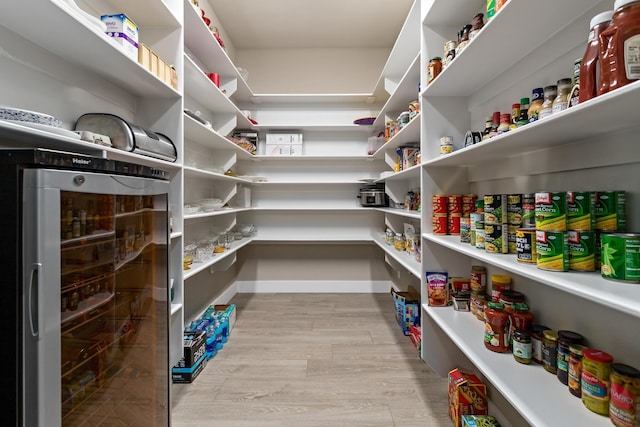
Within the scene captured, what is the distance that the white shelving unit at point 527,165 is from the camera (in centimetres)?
78

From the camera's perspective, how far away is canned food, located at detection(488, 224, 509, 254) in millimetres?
1137

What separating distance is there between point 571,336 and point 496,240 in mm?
382

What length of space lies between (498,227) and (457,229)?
19.8 inches

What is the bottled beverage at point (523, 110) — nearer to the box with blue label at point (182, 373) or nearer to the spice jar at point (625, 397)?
the spice jar at point (625, 397)

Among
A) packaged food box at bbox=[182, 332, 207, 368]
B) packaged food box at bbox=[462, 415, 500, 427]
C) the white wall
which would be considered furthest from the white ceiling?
packaged food box at bbox=[462, 415, 500, 427]

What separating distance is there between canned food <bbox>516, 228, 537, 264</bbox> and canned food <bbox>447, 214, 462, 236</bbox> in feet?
2.14

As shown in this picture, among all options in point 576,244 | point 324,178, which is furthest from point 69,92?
point 324,178

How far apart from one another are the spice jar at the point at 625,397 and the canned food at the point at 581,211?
38 cm

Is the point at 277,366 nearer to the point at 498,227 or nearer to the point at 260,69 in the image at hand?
the point at 498,227

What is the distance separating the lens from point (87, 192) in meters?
0.79

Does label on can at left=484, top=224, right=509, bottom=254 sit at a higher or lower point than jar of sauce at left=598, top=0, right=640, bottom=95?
lower

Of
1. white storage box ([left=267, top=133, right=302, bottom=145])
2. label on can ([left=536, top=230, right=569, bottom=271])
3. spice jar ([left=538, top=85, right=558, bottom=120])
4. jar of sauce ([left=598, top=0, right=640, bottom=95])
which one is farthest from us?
white storage box ([left=267, top=133, right=302, bottom=145])

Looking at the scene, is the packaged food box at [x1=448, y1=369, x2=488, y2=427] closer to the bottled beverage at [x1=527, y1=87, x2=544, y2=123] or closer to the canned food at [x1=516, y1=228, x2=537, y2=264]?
the canned food at [x1=516, y1=228, x2=537, y2=264]

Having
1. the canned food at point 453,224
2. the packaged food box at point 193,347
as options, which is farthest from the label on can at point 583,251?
the packaged food box at point 193,347
